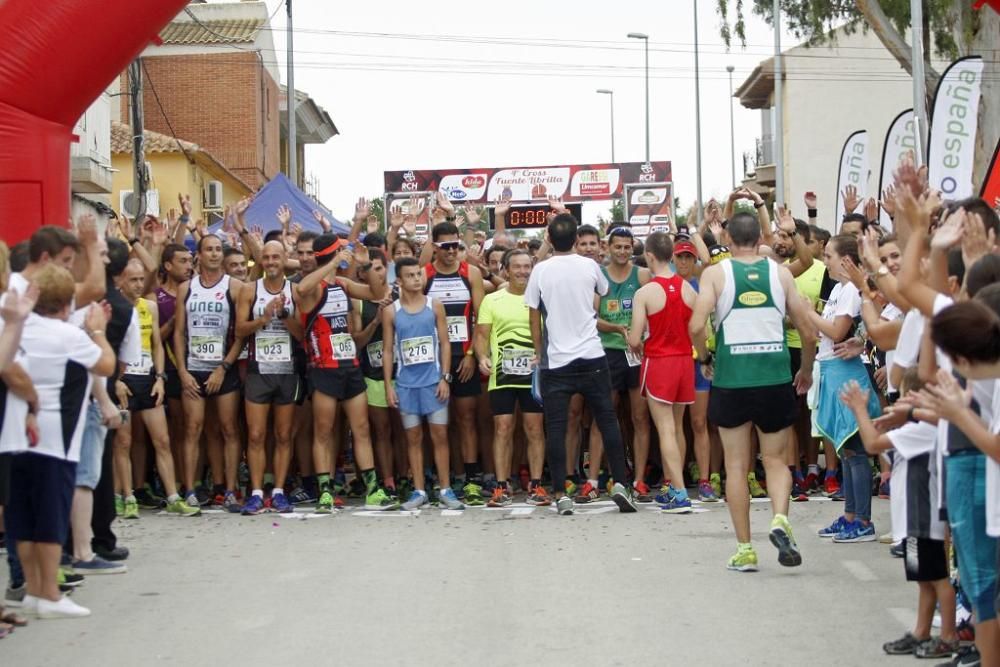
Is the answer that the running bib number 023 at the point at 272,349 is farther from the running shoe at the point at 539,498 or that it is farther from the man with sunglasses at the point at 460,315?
the running shoe at the point at 539,498

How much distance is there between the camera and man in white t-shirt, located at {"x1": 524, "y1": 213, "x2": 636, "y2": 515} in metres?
11.4

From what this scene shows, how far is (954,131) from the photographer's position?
1720 centimetres

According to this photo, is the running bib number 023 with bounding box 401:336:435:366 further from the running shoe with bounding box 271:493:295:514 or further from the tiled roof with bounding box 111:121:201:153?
the tiled roof with bounding box 111:121:201:153

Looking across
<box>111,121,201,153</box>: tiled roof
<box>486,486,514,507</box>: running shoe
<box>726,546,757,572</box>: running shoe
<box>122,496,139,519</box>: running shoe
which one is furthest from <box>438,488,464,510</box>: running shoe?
<box>111,121,201,153</box>: tiled roof

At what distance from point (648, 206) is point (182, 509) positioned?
2645 cm

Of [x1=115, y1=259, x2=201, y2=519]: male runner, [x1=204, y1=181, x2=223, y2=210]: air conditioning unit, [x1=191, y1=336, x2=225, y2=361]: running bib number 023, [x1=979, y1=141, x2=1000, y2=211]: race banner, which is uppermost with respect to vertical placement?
[x1=204, y1=181, x2=223, y2=210]: air conditioning unit

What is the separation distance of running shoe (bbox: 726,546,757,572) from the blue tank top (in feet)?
13.4

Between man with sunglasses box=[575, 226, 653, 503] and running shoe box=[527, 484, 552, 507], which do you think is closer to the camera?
running shoe box=[527, 484, 552, 507]

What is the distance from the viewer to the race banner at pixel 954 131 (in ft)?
55.4

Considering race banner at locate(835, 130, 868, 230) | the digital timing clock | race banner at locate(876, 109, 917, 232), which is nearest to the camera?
race banner at locate(876, 109, 917, 232)

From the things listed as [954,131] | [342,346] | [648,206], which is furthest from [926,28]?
[342,346]

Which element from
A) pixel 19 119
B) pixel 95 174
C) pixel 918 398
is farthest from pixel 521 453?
pixel 95 174

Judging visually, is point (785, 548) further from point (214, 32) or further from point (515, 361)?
point (214, 32)

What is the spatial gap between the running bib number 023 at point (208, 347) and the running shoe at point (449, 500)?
2.07m
